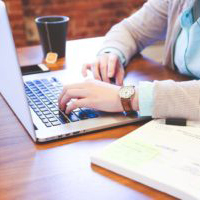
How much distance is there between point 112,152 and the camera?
745 mm

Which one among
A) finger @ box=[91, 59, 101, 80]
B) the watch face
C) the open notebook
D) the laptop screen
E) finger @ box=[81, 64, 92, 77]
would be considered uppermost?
the laptop screen

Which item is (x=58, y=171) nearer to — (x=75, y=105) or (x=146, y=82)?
(x=75, y=105)

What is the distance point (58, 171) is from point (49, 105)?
0.27m

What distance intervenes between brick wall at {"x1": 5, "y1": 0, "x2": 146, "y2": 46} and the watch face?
215 cm

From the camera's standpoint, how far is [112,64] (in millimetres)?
1175

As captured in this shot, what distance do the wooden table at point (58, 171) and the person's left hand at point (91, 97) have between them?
0.07 m

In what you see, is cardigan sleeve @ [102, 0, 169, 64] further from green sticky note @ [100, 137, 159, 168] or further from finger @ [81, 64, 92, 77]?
green sticky note @ [100, 137, 159, 168]

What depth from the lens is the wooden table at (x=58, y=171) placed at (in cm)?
65

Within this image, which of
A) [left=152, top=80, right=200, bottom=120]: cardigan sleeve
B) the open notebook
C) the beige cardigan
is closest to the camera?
the open notebook

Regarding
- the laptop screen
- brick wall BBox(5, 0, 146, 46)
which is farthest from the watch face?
brick wall BBox(5, 0, 146, 46)

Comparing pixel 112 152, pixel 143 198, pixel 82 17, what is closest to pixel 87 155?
pixel 112 152

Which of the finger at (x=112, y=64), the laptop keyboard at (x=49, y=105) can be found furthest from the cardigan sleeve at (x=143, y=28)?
the laptop keyboard at (x=49, y=105)

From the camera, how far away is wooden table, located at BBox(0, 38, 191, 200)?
654 millimetres

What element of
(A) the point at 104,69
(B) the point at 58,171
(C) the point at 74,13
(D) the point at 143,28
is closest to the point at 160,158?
(B) the point at 58,171
